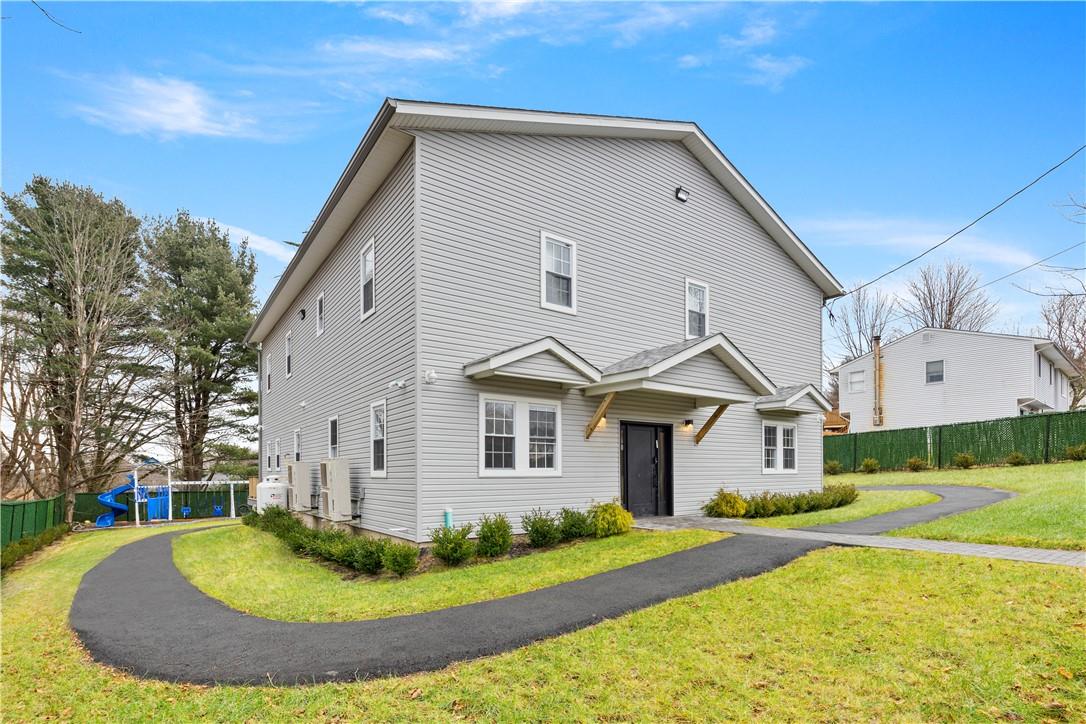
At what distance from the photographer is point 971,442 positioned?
78.0 feet

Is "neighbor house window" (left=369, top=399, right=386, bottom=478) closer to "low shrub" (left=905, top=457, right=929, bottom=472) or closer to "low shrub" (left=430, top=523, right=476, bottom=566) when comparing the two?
"low shrub" (left=430, top=523, right=476, bottom=566)

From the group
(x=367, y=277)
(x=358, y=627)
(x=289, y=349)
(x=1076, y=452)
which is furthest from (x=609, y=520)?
(x=1076, y=452)

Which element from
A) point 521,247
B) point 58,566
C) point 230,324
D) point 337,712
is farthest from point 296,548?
point 230,324

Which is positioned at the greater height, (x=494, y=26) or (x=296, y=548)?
(x=494, y=26)

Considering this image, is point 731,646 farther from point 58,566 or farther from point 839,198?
point 839,198

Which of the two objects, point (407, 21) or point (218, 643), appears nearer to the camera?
point (218, 643)

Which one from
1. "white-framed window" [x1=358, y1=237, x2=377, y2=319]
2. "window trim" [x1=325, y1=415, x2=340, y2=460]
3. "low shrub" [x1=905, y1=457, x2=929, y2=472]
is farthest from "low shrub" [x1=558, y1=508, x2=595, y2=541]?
"low shrub" [x1=905, y1=457, x2=929, y2=472]

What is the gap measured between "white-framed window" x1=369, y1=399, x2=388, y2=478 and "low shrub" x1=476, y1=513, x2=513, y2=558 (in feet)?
8.04

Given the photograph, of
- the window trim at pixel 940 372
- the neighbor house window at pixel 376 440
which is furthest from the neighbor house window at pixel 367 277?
the window trim at pixel 940 372

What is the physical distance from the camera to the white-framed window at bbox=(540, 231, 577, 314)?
11.7 meters

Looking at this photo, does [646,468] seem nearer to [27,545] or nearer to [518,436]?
[518,436]

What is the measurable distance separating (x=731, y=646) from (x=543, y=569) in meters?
3.73

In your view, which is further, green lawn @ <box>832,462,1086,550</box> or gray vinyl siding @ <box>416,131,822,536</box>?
gray vinyl siding @ <box>416,131,822,536</box>

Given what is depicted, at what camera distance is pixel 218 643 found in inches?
245
